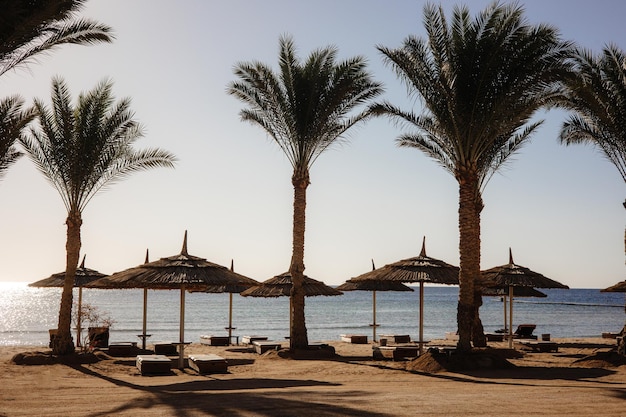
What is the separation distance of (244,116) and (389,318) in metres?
59.0

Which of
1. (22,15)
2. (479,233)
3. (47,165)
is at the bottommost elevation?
(479,233)

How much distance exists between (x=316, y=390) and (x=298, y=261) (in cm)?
862

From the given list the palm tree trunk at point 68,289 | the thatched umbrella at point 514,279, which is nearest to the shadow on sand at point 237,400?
the palm tree trunk at point 68,289

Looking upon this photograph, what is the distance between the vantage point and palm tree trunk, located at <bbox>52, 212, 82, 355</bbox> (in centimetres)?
1778

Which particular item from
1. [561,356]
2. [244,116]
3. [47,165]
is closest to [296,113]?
[244,116]

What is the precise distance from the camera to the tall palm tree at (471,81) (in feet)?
52.2

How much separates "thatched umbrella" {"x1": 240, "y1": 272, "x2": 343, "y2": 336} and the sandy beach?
298 centimetres

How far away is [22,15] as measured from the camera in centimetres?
1116

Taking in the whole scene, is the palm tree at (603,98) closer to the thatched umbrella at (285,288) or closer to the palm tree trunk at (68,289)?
the thatched umbrella at (285,288)

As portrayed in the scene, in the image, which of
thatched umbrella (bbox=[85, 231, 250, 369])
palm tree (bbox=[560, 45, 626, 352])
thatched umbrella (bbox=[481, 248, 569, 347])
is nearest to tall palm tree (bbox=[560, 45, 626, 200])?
palm tree (bbox=[560, 45, 626, 352])

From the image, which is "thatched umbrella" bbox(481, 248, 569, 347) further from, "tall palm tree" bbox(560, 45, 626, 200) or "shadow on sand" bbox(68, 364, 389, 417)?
"shadow on sand" bbox(68, 364, 389, 417)

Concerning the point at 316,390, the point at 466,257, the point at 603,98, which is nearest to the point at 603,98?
the point at 603,98

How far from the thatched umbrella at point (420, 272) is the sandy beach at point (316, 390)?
7.12 ft

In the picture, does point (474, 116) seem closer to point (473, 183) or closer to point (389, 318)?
point (473, 183)
